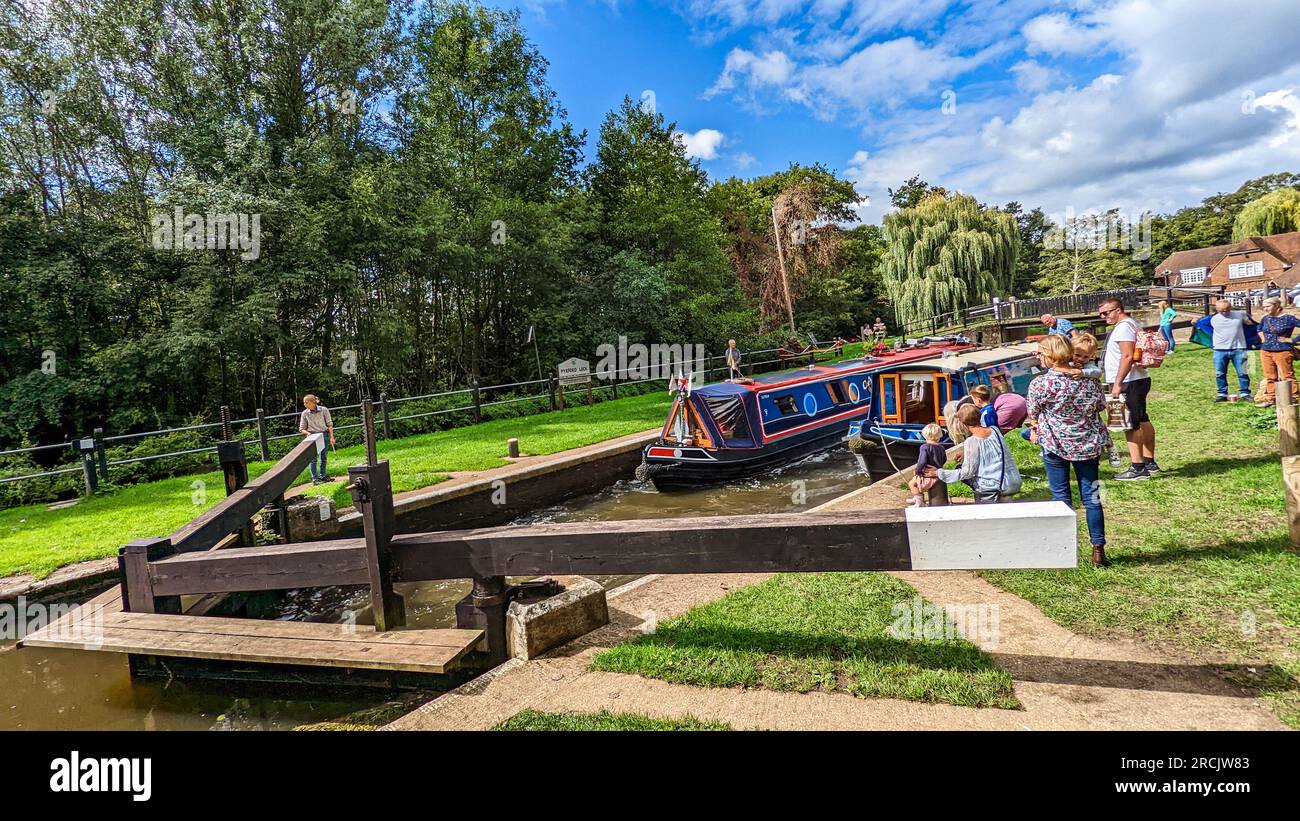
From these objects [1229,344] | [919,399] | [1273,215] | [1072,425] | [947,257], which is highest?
[1273,215]

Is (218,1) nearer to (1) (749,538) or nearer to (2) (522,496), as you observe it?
(2) (522,496)

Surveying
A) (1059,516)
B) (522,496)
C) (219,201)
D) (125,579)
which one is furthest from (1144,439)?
(219,201)

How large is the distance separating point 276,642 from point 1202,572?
637 cm

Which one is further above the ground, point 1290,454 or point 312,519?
point 1290,454

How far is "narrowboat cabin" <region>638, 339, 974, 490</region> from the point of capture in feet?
37.7

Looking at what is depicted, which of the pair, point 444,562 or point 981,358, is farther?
point 981,358

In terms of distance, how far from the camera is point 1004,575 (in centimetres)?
466

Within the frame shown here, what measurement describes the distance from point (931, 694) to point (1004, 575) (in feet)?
6.59

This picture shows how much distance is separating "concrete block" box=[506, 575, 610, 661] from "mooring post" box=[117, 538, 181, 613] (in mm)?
3030

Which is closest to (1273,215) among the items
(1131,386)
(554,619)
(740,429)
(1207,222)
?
(1207,222)

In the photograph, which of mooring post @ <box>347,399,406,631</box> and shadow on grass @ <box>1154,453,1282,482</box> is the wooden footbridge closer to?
mooring post @ <box>347,399,406,631</box>

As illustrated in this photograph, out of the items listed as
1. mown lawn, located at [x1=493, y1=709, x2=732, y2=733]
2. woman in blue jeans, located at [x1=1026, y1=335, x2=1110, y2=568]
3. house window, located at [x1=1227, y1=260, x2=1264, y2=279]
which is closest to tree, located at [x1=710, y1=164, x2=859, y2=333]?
woman in blue jeans, located at [x1=1026, y1=335, x2=1110, y2=568]

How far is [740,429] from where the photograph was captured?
11.9m

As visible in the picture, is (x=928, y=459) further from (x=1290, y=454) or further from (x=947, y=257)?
(x=947, y=257)
